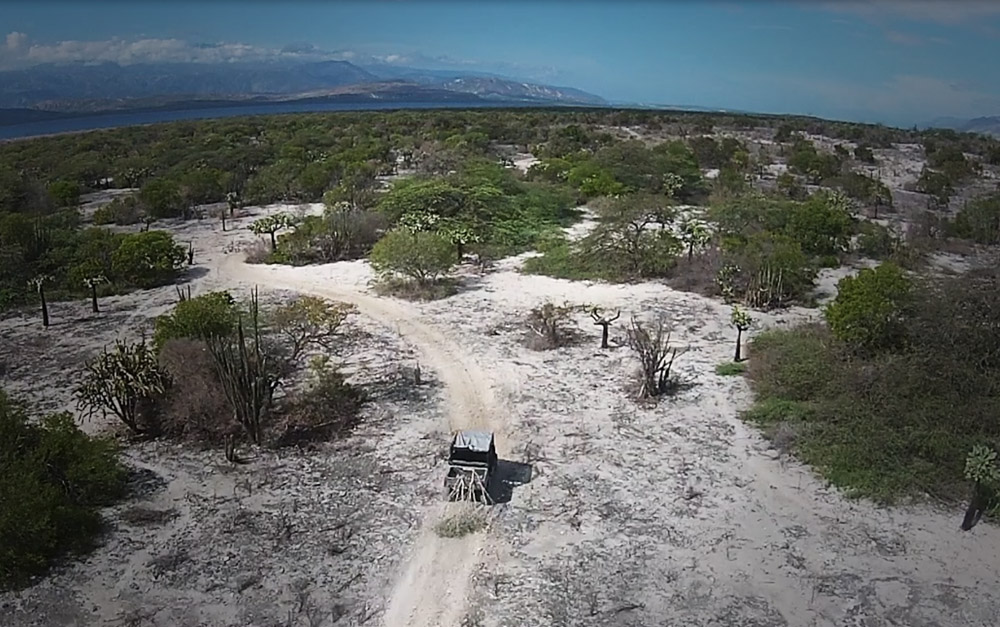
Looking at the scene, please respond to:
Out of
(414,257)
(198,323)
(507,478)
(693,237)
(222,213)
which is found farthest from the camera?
(222,213)

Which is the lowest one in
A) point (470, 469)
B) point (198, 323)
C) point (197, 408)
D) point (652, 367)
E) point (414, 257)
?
point (197, 408)

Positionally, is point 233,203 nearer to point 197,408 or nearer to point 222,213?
point 222,213

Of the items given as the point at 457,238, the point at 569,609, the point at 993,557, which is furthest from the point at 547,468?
the point at 457,238

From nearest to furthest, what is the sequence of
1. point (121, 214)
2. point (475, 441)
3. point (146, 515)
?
point (146, 515) < point (475, 441) < point (121, 214)

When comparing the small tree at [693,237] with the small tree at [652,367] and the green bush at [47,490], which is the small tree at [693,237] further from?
the green bush at [47,490]

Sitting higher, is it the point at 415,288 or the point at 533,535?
the point at 415,288

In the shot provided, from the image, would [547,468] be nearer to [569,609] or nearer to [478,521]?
[478,521]

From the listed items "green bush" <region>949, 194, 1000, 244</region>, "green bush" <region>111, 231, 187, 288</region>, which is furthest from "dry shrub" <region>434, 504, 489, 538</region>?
"green bush" <region>949, 194, 1000, 244</region>

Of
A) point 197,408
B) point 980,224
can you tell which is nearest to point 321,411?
point 197,408
